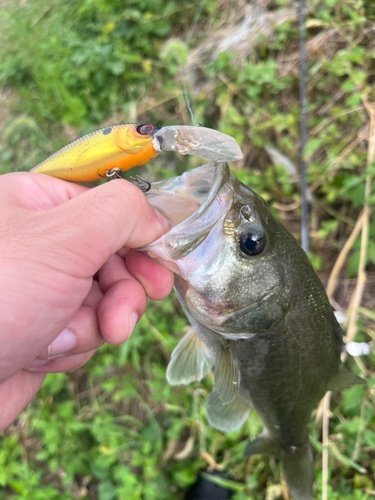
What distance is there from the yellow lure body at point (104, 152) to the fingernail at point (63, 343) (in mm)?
707

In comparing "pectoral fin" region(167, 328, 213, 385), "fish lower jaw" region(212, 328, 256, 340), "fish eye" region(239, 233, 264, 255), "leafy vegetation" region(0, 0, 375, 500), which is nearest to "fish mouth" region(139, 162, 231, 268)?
"fish eye" region(239, 233, 264, 255)

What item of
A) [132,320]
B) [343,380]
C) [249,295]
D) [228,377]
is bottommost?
[343,380]

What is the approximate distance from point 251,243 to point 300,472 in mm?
1619

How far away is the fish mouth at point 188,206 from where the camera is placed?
1.39 metres

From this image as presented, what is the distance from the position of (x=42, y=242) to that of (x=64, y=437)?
2.82 metres

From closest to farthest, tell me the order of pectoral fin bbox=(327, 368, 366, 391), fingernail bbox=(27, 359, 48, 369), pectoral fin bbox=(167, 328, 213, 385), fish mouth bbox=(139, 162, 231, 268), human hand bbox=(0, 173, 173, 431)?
human hand bbox=(0, 173, 173, 431), fish mouth bbox=(139, 162, 231, 268), fingernail bbox=(27, 359, 48, 369), pectoral fin bbox=(327, 368, 366, 391), pectoral fin bbox=(167, 328, 213, 385)

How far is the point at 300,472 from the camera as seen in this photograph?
206 cm

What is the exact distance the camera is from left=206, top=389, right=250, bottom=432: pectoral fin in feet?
7.00

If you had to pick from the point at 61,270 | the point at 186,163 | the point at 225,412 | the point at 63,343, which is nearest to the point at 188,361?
the point at 225,412

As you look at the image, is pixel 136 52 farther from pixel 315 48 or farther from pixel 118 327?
pixel 118 327

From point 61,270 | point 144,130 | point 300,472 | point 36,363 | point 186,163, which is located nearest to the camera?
point 61,270

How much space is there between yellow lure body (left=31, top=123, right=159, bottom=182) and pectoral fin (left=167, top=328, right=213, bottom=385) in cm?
113

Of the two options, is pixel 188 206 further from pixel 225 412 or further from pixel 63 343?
pixel 225 412

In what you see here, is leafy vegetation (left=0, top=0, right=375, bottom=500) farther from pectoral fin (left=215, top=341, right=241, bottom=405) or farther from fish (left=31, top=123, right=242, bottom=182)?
fish (left=31, top=123, right=242, bottom=182)
